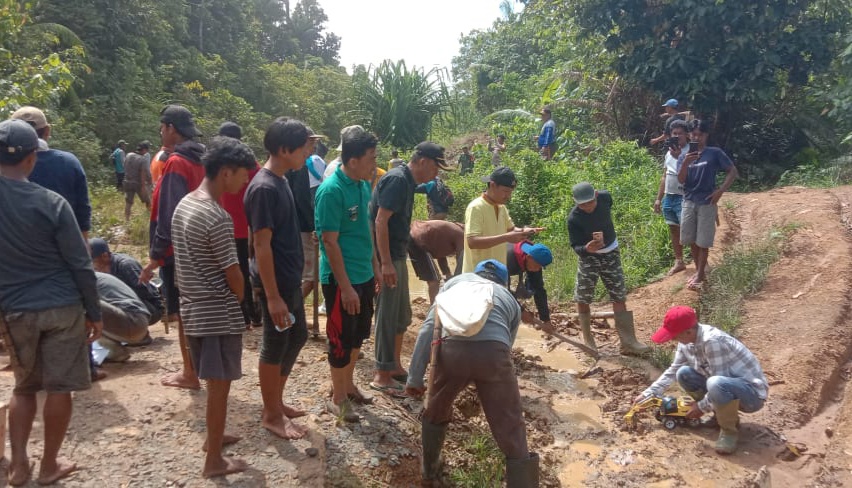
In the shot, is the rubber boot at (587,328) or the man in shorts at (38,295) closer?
the man in shorts at (38,295)

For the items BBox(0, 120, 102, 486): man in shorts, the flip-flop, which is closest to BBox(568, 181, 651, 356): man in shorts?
the flip-flop

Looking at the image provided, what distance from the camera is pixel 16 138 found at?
281cm

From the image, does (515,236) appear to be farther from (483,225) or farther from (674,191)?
(674,191)

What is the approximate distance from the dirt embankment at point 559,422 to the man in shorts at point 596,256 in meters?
0.25

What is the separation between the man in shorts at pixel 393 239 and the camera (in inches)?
164

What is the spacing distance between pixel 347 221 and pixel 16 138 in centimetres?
166

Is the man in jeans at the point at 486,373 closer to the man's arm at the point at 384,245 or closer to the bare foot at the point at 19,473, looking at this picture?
the man's arm at the point at 384,245

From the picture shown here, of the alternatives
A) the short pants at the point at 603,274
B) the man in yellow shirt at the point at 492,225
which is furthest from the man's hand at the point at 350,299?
the short pants at the point at 603,274

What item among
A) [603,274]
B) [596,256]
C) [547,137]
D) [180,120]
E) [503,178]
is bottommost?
[603,274]

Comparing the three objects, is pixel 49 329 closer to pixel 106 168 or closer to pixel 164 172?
pixel 164 172

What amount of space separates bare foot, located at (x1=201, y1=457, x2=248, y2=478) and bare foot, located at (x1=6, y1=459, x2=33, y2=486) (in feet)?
2.57

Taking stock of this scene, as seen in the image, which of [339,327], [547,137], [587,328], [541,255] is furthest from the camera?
[547,137]

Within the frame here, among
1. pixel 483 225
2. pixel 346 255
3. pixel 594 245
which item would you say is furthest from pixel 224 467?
pixel 594 245

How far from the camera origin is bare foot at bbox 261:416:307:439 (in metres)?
3.60
